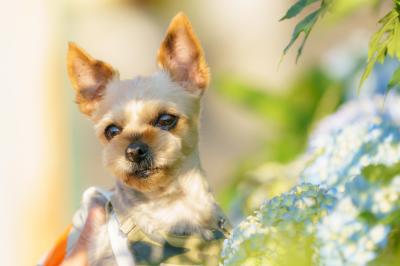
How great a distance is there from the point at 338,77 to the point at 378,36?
1.27m

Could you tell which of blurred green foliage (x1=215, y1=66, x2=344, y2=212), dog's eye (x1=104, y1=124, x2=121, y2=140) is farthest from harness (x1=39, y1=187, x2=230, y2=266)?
blurred green foliage (x1=215, y1=66, x2=344, y2=212)

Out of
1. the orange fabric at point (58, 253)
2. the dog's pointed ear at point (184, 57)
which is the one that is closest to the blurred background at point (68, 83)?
the dog's pointed ear at point (184, 57)

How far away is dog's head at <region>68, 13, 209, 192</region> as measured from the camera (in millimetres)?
1417

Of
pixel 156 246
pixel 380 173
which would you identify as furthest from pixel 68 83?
pixel 380 173

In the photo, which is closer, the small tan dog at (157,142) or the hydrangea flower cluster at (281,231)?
the hydrangea flower cluster at (281,231)

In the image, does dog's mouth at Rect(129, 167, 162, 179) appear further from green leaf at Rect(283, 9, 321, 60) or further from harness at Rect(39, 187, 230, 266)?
green leaf at Rect(283, 9, 321, 60)

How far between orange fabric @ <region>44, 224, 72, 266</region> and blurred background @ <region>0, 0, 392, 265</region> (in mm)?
1801

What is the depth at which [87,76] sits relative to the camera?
4.89ft

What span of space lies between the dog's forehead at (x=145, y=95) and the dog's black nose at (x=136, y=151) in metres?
0.07

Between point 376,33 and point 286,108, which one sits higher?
point 286,108

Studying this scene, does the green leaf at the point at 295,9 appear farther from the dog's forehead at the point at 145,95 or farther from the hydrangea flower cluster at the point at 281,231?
the dog's forehead at the point at 145,95

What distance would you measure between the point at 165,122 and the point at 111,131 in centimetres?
10

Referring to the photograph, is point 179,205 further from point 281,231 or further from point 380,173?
point 380,173

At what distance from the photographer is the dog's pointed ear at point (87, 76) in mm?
1430
